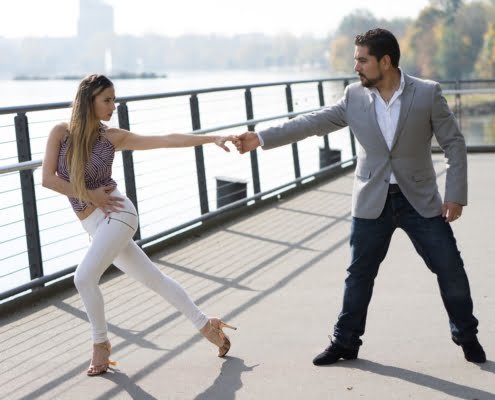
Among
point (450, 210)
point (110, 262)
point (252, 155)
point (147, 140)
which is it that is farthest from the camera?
point (252, 155)

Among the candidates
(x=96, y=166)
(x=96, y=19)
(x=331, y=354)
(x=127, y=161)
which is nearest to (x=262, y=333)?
(x=331, y=354)

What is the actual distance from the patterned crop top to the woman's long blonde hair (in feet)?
0.13

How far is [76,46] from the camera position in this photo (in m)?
43.7

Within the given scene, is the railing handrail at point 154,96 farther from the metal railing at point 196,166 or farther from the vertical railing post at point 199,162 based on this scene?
the vertical railing post at point 199,162

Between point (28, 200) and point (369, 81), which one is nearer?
point (369, 81)

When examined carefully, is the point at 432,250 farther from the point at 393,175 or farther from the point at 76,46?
the point at 76,46

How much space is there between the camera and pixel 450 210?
4.20m

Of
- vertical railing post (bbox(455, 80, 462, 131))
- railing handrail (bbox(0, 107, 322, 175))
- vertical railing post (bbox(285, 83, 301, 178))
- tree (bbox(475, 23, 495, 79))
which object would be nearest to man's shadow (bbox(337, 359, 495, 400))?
railing handrail (bbox(0, 107, 322, 175))

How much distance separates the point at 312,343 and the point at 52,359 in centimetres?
129

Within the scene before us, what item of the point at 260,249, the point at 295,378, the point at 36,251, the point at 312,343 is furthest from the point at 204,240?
the point at 295,378

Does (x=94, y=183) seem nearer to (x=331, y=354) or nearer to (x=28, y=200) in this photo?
(x=331, y=354)

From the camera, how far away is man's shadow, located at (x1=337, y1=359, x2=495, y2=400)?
3.88 m

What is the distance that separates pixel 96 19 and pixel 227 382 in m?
60.4

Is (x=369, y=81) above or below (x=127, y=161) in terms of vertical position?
above
